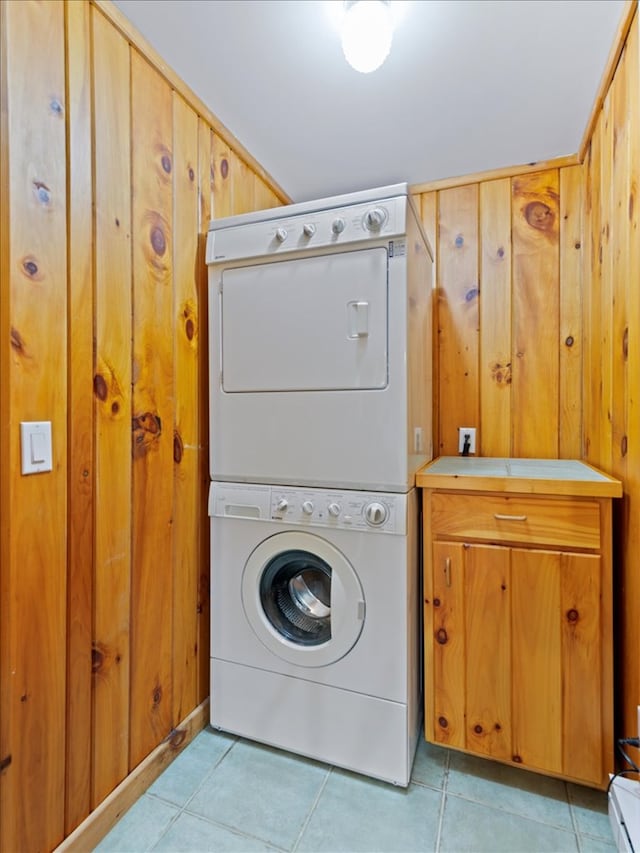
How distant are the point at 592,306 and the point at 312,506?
1437 millimetres

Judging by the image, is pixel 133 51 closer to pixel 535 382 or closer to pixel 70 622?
pixel 70 622

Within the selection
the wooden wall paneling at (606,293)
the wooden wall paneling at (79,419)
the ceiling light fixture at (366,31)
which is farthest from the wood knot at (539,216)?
the wooden wall paneling at (79,419)

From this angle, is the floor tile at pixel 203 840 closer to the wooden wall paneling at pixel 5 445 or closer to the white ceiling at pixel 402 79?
the wooden wall paneling at pixel 5 445

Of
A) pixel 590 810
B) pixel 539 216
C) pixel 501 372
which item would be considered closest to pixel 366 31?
pixel 539 216

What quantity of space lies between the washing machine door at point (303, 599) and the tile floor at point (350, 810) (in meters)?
0.39

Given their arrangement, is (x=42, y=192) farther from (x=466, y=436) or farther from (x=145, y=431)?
(x=466, y=436)

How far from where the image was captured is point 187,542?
1.62 meters

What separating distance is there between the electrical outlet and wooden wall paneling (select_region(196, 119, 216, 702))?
1210mm

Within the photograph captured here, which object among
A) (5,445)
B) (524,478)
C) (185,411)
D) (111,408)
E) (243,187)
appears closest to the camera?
(5,445)

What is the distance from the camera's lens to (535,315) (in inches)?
79.5

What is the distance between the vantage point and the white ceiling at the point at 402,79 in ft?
4.18

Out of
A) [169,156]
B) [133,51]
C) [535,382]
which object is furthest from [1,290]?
[535,382]

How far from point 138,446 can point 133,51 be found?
1.24m

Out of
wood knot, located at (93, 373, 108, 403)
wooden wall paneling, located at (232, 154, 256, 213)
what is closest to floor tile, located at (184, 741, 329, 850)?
wood knot, located at (93, 373, 108, 403)
